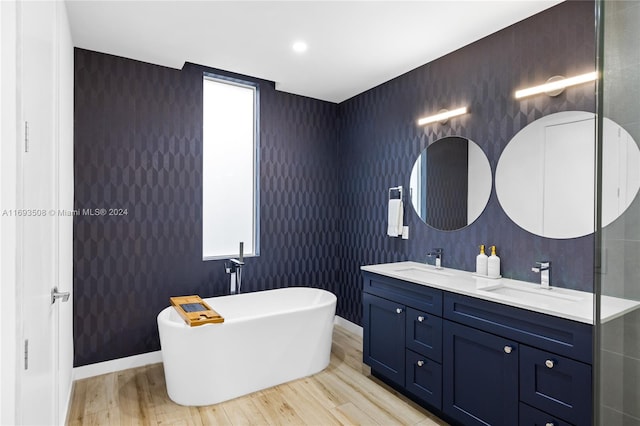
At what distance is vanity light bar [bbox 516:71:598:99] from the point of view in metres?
2.07

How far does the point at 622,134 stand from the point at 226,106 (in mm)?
3363

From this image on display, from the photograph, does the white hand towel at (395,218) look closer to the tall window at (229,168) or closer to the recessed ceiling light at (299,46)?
the tall window at (229,168)

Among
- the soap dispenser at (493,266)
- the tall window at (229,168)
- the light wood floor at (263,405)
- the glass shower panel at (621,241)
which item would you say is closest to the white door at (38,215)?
the light wood floor at (263,405)

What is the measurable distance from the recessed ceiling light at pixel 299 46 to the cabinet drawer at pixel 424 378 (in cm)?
246

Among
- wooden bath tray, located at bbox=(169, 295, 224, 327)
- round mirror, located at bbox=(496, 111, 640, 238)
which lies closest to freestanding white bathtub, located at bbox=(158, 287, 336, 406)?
Answer: wooden bath tray, located at bbox=(169, 295, 224, 327)

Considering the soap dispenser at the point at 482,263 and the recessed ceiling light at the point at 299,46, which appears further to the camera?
the recessed ceiling light at the point at 299,46

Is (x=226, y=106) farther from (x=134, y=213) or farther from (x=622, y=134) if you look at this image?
(x=622, y=134)

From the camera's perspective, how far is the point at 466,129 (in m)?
2.79

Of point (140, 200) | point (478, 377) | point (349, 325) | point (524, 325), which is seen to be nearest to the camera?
point (524, 325)

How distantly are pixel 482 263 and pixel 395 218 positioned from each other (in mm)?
954

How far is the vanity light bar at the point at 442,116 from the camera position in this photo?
2.82 metres

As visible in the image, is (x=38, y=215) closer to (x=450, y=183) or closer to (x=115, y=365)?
(x=115, y=365)

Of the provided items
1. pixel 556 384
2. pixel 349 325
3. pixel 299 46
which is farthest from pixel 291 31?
pixel 349 325

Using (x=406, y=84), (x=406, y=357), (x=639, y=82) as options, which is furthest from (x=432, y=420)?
(x=406, y=84)
